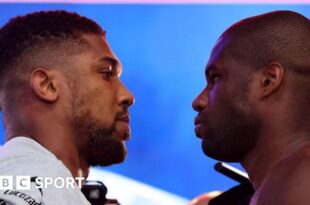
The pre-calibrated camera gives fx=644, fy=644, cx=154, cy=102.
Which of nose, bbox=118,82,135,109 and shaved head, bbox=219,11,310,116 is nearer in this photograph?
shaved head, bbox=219,11,310,116

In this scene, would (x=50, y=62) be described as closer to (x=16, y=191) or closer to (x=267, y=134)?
(x=16, y=191)

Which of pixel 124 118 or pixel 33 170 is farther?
pixel 124 118

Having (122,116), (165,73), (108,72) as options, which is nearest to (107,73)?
(108,72)

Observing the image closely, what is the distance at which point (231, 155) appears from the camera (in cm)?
171

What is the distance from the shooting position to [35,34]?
1698 millimetres

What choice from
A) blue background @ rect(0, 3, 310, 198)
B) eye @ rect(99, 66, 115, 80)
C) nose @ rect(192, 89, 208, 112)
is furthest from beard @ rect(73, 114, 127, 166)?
blue background @ rect(0, 3, 310, 198)

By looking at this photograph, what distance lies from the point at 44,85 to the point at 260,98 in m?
0.55

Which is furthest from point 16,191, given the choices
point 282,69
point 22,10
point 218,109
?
point 22,10

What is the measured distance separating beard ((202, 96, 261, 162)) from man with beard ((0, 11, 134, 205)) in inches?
9.0

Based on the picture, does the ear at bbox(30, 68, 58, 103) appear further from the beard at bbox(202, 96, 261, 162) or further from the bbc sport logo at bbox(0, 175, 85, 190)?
the beard at bbox(202, 96, 261, 162)

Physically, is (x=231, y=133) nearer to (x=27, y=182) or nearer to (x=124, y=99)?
(x=124, y=99)

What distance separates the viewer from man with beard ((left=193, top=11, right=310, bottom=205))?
1603mm

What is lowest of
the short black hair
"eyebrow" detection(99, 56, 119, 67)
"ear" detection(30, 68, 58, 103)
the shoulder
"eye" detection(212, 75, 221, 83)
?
the shoulder

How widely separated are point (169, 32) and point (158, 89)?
250 mm
